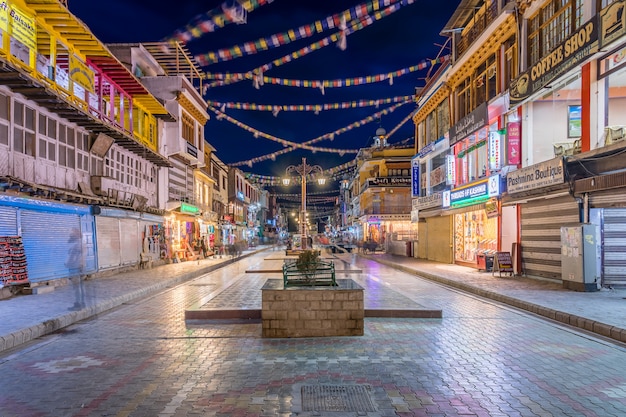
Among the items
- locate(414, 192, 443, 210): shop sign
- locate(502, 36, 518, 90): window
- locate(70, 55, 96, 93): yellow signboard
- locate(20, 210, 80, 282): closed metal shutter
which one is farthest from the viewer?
locate(414, 192, 443, 210): shop sign

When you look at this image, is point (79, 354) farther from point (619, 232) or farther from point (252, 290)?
point (619, 232)

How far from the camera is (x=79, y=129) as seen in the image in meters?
18.0

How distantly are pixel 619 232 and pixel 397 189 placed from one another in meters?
39.2

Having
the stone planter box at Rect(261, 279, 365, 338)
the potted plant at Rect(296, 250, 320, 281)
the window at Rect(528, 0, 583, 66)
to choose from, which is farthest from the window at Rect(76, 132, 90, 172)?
the window at Rect(528, 0, 583, 66)

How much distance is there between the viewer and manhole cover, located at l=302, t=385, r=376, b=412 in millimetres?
4781

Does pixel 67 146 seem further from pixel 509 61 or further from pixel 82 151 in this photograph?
pixel 509 61

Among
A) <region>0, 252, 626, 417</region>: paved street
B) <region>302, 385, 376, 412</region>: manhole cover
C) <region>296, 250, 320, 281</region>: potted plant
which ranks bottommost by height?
<region>0, 252, 626, 417</region>: paved street

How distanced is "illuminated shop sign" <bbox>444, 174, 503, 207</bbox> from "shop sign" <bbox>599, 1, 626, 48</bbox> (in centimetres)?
740

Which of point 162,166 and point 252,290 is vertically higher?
point 162,166

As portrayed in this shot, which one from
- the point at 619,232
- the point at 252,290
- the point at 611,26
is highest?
the point at 611,26

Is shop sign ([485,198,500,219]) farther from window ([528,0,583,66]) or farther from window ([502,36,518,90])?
window ([528,0,583,66])

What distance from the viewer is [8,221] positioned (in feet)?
42.5

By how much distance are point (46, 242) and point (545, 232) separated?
55.4 ft

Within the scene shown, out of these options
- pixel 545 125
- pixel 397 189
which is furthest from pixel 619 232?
pixel 397 189
